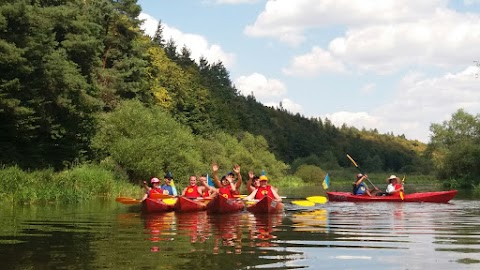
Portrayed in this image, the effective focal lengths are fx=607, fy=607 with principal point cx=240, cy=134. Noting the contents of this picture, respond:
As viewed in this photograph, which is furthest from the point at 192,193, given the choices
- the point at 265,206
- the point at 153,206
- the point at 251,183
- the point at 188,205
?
the point at 265,206

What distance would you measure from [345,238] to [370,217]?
5845mm

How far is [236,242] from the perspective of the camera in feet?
33.3

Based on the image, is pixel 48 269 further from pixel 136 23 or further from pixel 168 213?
pixel 136 23

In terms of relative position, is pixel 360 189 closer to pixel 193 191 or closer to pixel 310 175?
pixel 193 191

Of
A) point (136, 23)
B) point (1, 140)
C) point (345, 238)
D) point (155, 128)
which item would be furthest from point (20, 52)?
point (136, 23)

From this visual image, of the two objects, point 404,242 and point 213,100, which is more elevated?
point 213,100

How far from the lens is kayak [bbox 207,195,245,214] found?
1756cm

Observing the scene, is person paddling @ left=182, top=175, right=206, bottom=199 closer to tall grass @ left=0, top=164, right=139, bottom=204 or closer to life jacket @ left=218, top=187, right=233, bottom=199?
life jacket @ left=218, top=187, right=233, bottom=199

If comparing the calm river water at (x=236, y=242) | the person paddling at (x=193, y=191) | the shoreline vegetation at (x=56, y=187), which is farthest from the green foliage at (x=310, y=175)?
the calm river water at (x=236, y=242)

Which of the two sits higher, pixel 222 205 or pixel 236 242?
pixel 222 205

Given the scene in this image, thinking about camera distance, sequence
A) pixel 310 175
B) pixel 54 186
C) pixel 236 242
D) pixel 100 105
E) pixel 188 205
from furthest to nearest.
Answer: pixel 310 175 < pixel 100 105 < pixel 54 186 < pixel 188 205 < pixel 236 242

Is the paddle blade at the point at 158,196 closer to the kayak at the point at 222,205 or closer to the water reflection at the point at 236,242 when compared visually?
the kayak at the point at 222,205

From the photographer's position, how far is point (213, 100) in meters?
76.1

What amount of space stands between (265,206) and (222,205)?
1.26 m
